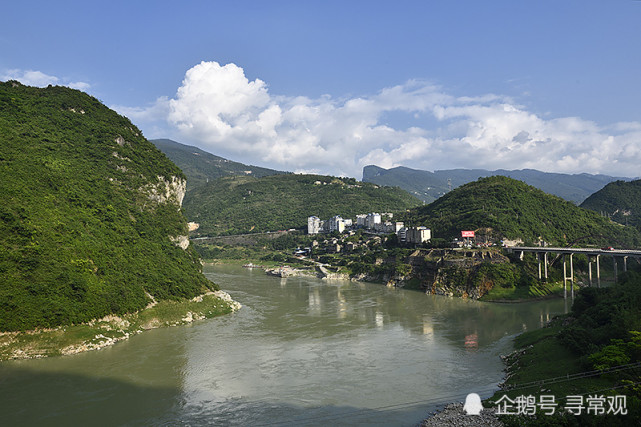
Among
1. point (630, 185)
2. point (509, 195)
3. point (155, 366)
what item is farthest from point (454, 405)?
point (630, 185)

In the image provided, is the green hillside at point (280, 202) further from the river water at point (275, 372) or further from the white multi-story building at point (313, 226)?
the river water at point (275, 372)

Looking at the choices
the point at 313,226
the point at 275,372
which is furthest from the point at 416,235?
the point at 275,372

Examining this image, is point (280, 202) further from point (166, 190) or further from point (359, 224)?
point (166, 190)

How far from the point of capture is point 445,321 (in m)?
41.4

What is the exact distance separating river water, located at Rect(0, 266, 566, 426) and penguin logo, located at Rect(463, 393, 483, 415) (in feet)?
4.74

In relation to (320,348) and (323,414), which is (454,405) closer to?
(323,414)

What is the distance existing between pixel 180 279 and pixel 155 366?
17.1 metres

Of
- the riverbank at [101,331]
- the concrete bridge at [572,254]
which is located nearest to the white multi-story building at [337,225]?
the concrete bridge at [572,254]

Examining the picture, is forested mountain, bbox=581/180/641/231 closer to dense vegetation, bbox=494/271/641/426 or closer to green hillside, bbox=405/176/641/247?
green hillside, bbox=405/176/641/247

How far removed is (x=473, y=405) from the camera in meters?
19.8

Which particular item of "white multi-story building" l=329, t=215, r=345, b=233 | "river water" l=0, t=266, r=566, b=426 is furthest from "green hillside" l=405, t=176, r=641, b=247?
"white multi-story building" l=329, t=215, r=345, b=233

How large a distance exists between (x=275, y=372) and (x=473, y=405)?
39.8 feet

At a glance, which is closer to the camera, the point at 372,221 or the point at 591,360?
the point at 591,360

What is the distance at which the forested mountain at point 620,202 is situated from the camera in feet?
330
